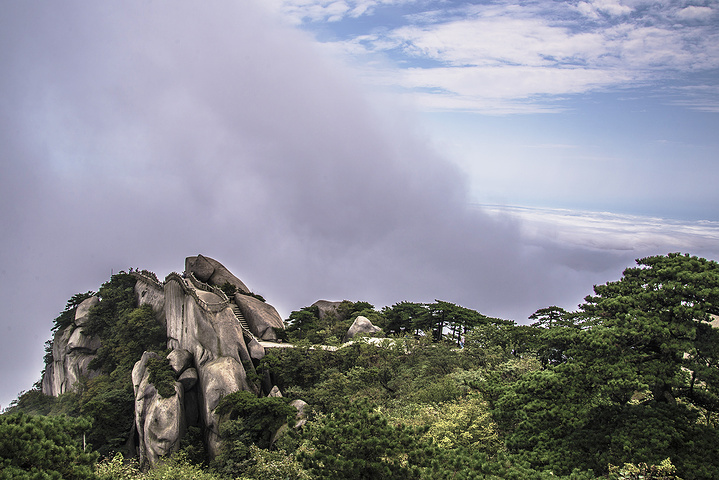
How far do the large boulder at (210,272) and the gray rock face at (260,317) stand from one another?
5.07m

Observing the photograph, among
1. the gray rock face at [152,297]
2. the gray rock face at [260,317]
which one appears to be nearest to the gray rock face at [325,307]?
the gray rock face at [260,317]

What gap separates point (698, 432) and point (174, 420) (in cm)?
2908

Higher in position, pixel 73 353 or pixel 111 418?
pixel 73 353

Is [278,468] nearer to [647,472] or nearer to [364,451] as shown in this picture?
[364,451]

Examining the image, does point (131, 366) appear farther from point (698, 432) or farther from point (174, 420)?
point (698, 432)

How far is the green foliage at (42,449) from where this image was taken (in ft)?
41.9

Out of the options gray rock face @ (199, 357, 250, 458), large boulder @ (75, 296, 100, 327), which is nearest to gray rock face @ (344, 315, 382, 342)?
gray rock face @ (199, 357, 250, 458)

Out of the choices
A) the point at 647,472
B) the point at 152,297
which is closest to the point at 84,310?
the point at 152,297

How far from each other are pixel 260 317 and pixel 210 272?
1165 centimetres

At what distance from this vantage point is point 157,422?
2988 centimetres

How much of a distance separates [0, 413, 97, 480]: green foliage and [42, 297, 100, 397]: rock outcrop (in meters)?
35.3

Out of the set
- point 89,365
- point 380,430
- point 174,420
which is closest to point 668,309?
point 380,430

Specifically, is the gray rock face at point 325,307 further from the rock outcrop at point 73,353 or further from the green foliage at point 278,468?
the green foliage at point 278,468

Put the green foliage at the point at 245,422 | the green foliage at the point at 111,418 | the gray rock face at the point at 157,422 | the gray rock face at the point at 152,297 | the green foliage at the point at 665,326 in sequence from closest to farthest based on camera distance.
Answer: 1. the green foliage at the point at 665,326
2. the green foliage at the point at 245,422
3. the gray rock face at the point at 157,422
4. the green foliage at the point at 111,418
5. the gray rock face at the point at 152,297
